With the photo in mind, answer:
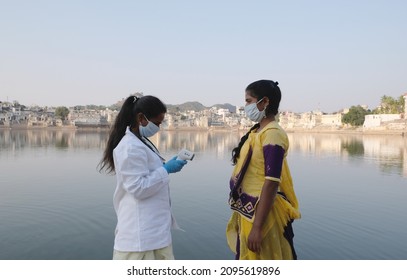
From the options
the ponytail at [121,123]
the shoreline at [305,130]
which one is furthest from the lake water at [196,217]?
the shoreline at [305,130]

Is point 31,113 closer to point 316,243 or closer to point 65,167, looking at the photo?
point 65,167

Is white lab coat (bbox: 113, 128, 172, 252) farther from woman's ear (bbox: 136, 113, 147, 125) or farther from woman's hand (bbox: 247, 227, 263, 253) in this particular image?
woman's hand (bbox: 247, 227, 263, 253)

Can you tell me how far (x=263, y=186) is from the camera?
1900 mm

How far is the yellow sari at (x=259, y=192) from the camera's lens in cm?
191

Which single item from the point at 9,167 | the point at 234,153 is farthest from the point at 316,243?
the point at 9,167

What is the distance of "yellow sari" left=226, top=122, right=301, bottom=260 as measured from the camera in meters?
1.91

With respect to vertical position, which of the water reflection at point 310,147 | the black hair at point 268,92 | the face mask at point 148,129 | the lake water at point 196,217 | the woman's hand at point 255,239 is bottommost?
the water reflection at point 310,147

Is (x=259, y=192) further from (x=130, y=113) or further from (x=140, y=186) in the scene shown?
(x=130, y=113)

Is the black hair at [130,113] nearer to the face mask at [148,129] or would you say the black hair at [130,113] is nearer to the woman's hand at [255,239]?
the face mask at [148,129]

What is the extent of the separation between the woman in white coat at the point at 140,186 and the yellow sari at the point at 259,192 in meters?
0.42

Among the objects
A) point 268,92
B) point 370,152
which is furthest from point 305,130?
point 268,92

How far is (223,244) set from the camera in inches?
185

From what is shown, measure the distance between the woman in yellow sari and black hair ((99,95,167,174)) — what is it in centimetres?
56
